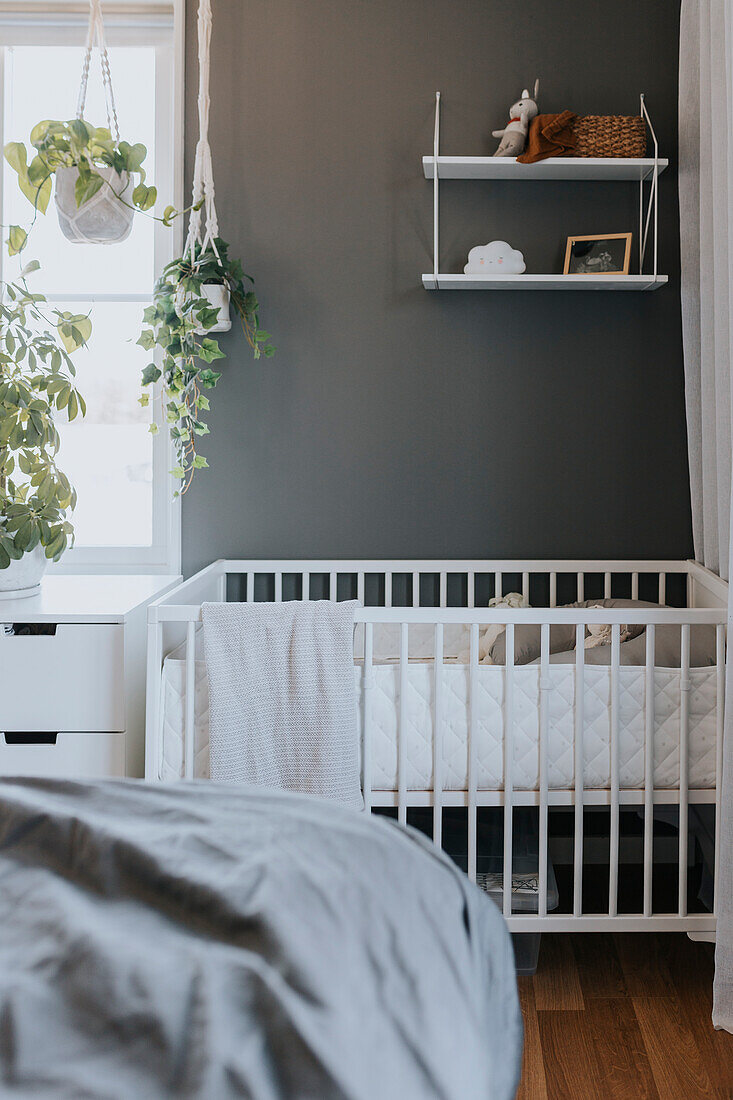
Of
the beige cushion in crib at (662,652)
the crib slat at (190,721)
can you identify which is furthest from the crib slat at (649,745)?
the crib slat at (190,721)

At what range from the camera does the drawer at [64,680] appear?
1805 mm

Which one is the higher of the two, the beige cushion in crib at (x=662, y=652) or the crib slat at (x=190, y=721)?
the beige cushion in crib at (x=662, y=652)

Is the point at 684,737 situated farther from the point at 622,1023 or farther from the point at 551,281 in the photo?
the point at 551,281

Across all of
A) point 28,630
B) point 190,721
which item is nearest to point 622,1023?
point 190,721

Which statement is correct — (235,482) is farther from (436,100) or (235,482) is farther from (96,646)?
(436,100)

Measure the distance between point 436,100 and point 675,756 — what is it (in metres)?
1.83

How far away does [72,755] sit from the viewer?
181 centimetres

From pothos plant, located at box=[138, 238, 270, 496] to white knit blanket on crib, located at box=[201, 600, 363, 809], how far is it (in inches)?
25.1

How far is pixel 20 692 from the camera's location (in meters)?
1.81

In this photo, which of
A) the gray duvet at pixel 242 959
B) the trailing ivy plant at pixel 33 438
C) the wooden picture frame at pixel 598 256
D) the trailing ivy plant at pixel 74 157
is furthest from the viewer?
the wooden picture frame at pixel 598 256

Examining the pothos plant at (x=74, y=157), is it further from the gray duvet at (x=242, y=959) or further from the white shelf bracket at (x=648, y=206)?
the gray duvet at (x=242, y=959)

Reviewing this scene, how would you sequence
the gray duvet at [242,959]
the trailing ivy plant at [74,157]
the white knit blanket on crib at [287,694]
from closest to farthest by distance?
the gray duvet at [242,959] → the white knit blanket on crib at [287,694] → the trailing ivy plant at [74,157]

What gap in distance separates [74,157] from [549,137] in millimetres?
1179

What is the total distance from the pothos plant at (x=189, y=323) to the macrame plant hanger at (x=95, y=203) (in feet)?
0.76
